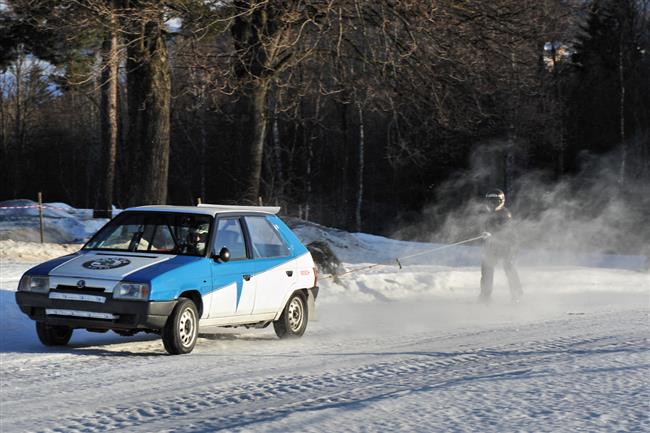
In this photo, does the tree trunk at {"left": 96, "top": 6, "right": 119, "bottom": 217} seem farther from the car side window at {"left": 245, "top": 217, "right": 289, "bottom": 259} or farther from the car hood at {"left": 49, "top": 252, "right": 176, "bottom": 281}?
the car hood at {"left": 49, "top": 252, "right": 176, "bottom": 281}

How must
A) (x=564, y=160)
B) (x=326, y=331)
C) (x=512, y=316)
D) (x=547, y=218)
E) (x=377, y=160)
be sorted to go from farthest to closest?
(x=377, y=160), (x=564, y=160), (x=547, y=218), (x=512, y=316), (x=326, y=331)

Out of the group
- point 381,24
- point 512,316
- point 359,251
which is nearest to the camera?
point 512,316

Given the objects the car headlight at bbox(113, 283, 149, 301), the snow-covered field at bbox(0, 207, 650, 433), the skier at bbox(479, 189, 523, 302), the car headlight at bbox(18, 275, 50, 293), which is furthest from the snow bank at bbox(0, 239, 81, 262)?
the car headlight at bbox(113, 283, 149, 301)

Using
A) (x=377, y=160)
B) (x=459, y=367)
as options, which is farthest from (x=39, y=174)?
(x=459, y=367)

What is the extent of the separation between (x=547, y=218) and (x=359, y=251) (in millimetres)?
9246

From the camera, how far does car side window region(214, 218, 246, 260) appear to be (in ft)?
35.6

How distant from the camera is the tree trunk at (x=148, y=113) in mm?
16922

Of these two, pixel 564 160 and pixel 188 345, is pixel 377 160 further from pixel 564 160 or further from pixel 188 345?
pixel 188 345

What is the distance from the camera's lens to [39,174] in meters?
71.4

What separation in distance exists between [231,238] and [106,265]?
5.64 feet

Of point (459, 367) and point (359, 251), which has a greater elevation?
point (359, 251)

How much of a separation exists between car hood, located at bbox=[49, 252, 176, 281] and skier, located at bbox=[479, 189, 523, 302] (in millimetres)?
7159

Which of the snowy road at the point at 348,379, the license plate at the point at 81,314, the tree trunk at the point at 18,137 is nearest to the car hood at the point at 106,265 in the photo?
the license plate at the point at 81,314

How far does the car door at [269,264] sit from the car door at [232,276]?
6.1 inches
